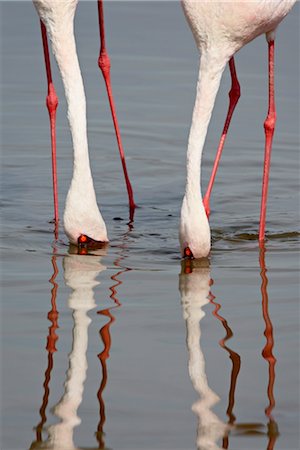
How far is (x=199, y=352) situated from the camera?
5.89 meters

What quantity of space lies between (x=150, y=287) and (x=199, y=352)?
0.97 metres

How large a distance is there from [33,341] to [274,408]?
1.32 meters

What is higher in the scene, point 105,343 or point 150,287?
point 150,287

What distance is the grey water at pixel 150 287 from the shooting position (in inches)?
206

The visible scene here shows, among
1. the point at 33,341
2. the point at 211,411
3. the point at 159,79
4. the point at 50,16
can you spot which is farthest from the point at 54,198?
the point at 159,79

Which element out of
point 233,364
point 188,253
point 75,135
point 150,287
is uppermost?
point 75,135

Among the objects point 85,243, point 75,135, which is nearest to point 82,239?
point 85,243

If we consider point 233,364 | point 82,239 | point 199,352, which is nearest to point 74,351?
point 199,352

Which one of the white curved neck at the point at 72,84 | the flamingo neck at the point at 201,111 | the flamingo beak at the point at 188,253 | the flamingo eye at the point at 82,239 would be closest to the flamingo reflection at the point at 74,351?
the flamingo eye at the point at 82,239

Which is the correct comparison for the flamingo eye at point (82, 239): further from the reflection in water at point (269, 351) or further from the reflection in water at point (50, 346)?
the reflection in water at point (269, 351)

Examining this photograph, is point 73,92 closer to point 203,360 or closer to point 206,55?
point 206,55

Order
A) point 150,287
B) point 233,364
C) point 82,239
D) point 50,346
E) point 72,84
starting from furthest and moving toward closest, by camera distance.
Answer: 1. point 72,84
2. point 82,239
3. point 150,287
4. point 50,346
5. point 233,364

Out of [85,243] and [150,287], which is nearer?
[150,287]

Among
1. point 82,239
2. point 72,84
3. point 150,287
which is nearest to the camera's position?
point 150,287
